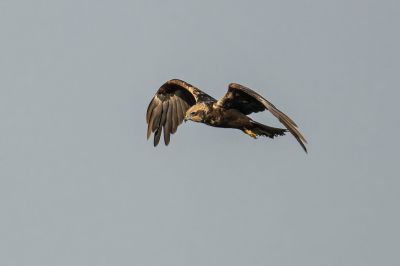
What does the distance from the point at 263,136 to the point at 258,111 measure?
0.65m

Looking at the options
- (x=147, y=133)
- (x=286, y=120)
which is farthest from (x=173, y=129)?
(x=286, y=120)

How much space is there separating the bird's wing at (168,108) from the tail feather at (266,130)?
2.79 m

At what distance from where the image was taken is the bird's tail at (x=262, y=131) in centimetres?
2350

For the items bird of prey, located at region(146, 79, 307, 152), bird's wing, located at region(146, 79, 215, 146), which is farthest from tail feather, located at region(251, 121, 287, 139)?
bird's wing, located at region(146, 79, 215, 146)

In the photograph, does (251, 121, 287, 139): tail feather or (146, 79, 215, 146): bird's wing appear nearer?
(251, 121, 287, 139): tail feather

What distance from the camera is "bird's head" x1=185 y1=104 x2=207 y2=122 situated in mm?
23562

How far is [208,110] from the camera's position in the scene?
23.6 metres

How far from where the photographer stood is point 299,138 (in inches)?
794

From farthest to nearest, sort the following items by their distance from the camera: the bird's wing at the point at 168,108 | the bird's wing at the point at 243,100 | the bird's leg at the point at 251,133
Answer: the bird's wing at the point at 168,108 → the bird's leg at the point at 251,133 → the bird's wing at the point at 243,100

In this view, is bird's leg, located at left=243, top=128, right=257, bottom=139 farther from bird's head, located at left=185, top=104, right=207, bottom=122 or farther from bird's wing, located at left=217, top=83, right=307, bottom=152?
bird's head, located at left=185, top=104, right=207, bottom=122

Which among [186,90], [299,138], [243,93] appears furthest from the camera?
[186,90]

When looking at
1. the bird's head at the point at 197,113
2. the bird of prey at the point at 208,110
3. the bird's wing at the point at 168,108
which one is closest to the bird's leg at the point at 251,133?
the bird of prey at the point at 208,110

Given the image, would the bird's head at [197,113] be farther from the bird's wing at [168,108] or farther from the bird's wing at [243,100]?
the bird's wing at [168,108]

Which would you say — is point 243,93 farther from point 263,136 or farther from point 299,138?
point 299,138
